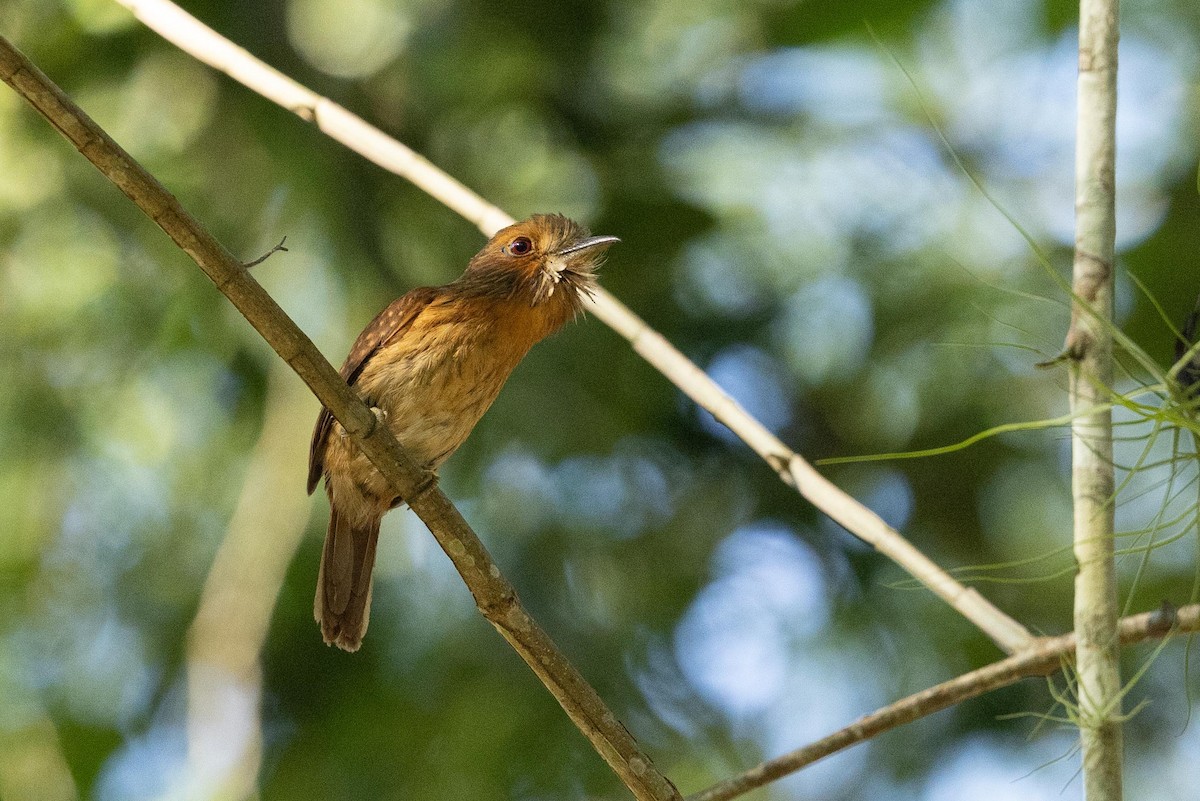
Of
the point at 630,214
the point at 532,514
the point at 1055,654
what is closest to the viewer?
the point at 1055,654

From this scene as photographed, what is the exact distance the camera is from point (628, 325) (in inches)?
124

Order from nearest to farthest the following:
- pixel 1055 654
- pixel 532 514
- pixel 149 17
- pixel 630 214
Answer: pixel 1055 654
pixel 149 17
pixel 532 514
pixel 630 214

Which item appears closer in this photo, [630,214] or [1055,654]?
[1055,654]

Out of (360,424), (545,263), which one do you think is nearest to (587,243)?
(545,263)

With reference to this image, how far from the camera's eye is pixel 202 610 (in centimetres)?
383

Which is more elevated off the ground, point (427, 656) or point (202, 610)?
point (202, 610)

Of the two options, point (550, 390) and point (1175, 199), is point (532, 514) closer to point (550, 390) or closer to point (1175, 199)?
point (550, 390)

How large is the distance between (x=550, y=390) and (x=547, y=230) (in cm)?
87

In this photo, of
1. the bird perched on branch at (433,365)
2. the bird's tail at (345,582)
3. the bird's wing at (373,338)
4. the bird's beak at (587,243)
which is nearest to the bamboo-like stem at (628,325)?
the bird's beak at (587,243)

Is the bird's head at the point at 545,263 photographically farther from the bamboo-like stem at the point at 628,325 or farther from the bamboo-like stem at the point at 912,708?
the bamboo-like stem at the point at 912,708

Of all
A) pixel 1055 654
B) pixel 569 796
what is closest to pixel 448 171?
pixel 569 796

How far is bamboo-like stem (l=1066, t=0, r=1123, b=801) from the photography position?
184 cm

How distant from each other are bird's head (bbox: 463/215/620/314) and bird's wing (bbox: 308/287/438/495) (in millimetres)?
186

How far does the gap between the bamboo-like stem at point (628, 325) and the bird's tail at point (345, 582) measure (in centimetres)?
110
